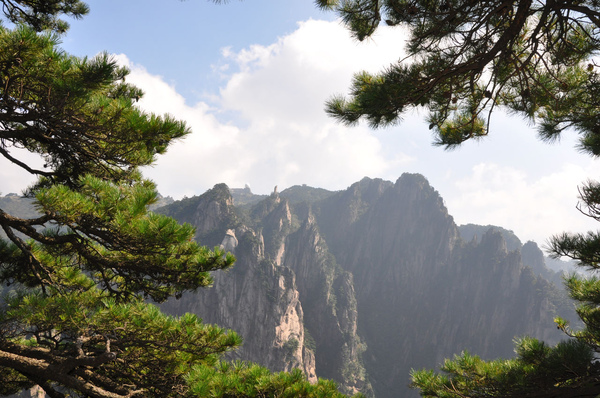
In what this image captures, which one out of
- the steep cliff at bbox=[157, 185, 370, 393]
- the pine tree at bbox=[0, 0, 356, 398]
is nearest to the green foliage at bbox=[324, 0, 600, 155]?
the pine tree at bbox=[0, 0, 356, 398]

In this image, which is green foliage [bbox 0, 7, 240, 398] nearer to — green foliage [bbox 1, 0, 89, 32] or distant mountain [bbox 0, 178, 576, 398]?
green foliage [bbox 1, 0, 89, 32]

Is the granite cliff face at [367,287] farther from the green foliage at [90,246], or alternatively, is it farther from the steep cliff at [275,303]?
the green foliage at [90,246]

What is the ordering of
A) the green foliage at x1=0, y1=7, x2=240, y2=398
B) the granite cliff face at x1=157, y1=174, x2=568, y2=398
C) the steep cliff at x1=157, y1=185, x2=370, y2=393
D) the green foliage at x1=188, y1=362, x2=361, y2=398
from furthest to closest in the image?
the granite cliff face at x1=157, y1=174, x2=568, y2=398 → the steep cliff at x1=157, y1=185, x2=370, y2=393 → the green foliage at x1=188, y1=362, x2=361, y2=398 → the green foliage at x1=0, y1=7, x2=240, y2=398

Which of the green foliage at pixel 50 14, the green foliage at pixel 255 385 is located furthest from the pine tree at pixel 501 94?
the green foliage at pixel 50 14

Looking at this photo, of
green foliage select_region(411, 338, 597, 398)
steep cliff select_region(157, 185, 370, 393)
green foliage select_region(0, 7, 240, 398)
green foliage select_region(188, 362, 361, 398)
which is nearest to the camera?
green foliage select_region(0, 7, 240, 398)

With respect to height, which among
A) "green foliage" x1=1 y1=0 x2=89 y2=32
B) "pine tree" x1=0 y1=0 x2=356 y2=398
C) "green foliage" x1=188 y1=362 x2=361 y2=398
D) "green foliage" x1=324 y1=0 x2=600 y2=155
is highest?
"green foliage" x1=1 y1=0 x2=89 y2=32

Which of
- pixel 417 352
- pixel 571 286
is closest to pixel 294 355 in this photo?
pixel 417 352

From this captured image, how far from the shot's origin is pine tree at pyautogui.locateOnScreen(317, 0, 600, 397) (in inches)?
121

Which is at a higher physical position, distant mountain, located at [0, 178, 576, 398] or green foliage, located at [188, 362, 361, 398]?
distant mountain, located at [0, 178, 576, 398]

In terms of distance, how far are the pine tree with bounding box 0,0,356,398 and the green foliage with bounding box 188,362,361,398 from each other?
0.8 inches

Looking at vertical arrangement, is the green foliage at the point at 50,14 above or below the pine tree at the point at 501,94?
above

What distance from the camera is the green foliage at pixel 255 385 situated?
3.06 m

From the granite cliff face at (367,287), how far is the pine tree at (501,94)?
5419 cm

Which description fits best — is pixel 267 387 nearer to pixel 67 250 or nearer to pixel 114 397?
pixel 114 397
